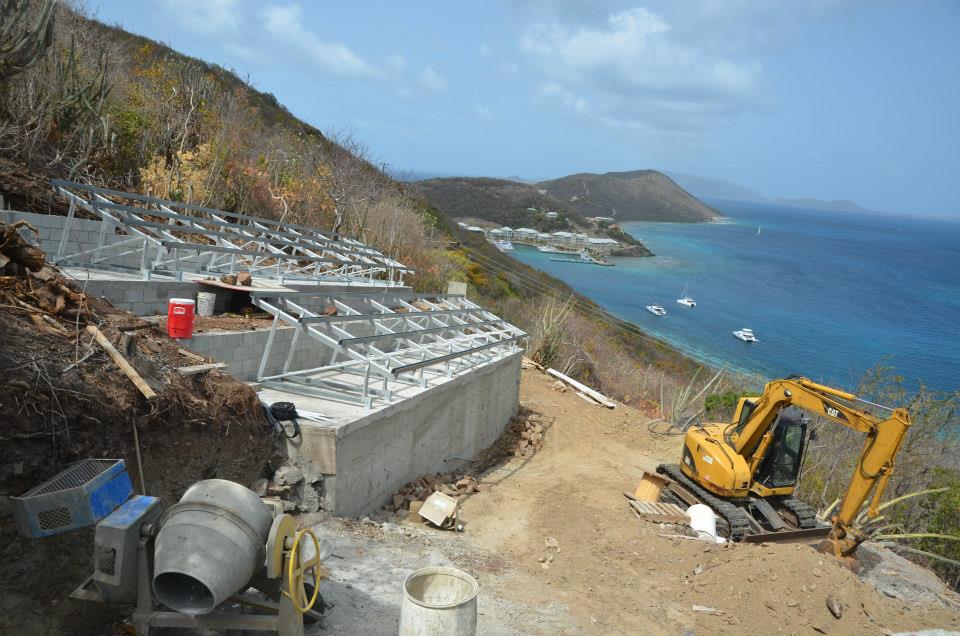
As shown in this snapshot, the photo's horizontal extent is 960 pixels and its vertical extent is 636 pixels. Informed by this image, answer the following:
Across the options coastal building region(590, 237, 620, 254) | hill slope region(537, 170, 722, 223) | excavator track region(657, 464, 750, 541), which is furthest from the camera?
hill slope region(537, 170, 722, 223)

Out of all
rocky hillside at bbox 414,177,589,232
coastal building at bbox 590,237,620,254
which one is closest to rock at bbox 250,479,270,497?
rocky hillside at bbox 414,177,589,232

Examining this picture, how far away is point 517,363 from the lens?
655 inches

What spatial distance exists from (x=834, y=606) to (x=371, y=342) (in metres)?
7.42

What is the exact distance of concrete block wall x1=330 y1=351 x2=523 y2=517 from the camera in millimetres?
8656

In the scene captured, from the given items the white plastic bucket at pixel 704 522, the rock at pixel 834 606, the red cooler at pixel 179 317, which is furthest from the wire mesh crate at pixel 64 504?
the white plastic bucket at pixel 704 522

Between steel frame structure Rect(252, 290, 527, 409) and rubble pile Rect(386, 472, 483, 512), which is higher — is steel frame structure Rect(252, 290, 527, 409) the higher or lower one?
the higher one

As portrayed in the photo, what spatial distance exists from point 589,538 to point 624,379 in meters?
15.9

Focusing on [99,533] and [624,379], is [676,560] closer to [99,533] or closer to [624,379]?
[99,533]

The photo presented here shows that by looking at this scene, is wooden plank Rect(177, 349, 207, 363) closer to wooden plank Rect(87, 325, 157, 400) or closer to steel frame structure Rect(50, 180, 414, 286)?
wooden plank Rect(87, 325, 157, 400)

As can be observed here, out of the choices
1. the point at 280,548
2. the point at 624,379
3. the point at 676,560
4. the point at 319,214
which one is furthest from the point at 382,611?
the point at 624,379

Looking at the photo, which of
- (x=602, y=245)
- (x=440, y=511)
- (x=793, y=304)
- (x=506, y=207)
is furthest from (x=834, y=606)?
(x=506, y=207)

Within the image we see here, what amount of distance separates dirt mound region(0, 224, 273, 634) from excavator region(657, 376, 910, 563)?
7.51 m

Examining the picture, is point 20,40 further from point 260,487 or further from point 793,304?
point 793,304

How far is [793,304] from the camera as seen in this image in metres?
78.3
